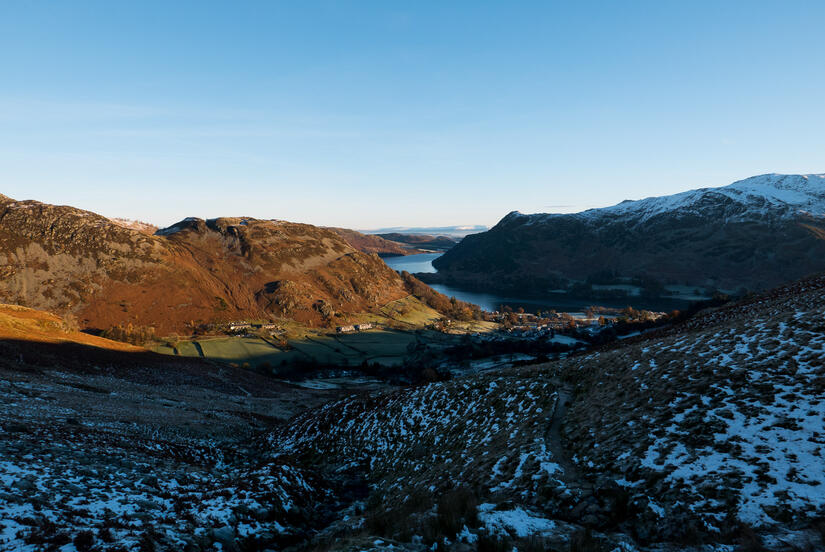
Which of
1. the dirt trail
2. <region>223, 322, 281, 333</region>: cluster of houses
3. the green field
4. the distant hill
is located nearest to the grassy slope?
the distant hill

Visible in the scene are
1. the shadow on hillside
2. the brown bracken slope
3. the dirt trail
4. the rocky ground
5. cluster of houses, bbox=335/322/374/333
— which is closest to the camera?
the rocky ground

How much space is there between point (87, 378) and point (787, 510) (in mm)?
55100

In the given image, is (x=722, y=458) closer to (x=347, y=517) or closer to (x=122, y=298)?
(x=347, y=517)

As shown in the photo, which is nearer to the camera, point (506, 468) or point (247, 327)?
point (506, 468)

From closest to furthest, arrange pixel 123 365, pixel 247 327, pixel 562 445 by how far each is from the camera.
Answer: pixel 562 445 → pixel 123 365 → pixel 247 327

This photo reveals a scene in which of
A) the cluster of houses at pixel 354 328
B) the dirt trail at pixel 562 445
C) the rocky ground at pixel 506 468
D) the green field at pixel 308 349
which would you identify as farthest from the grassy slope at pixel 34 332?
the cluster of houses at pixel 354 328

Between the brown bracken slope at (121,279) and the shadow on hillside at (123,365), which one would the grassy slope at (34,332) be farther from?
the brown bracken slope at (121,279)

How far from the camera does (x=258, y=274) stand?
195 metres

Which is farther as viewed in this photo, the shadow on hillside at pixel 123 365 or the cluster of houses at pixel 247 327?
the cluster of houses at pixel 247 327

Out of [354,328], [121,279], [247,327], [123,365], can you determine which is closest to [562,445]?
[123,365]

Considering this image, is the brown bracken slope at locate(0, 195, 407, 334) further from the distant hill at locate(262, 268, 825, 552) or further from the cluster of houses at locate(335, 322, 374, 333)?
the distant hill at locate(262, 268, 825, 552)

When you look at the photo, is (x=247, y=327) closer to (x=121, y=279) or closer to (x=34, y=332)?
(x=121, y=279)

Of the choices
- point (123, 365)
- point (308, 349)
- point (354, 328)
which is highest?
point (123, 365)

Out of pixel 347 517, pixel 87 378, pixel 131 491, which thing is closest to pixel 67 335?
pixel 87 378
